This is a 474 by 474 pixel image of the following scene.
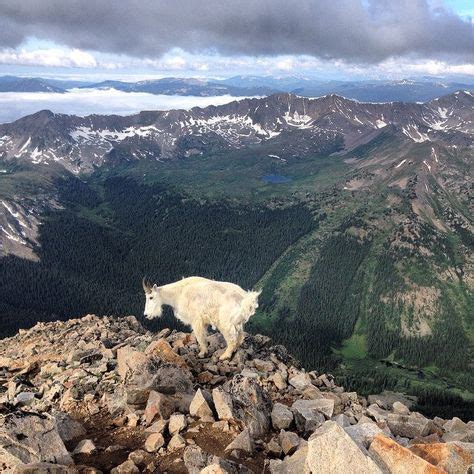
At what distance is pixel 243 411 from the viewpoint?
62.7 feet

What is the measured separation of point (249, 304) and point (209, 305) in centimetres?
352

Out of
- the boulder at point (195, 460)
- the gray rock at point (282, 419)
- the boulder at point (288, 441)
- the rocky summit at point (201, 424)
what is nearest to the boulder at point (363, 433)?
the rocky summit at point (201, 424)

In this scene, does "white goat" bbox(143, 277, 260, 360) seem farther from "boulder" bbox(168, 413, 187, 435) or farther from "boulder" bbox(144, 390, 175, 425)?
"boulder" bbox(168, 413, 187, 435)

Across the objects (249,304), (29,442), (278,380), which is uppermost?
(249,304)

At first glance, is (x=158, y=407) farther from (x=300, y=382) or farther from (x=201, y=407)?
(x=300, y=382)

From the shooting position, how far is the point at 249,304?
86.7 feet

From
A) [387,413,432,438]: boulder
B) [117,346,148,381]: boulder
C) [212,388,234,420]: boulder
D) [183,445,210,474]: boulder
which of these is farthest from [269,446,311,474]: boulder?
[117,346,148,381]: boulder

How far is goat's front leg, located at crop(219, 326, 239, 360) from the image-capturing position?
91.4 feet

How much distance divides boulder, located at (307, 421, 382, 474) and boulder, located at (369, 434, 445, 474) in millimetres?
619

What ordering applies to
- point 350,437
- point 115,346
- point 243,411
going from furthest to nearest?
point 115,346
point 243,411
point 350,437

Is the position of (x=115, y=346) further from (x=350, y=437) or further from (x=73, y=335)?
(x=350, y=437)

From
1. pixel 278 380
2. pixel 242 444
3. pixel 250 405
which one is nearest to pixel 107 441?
pixel 242 444

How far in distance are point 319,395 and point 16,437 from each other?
15.4 m

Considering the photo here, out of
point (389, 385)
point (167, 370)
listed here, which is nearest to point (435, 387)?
point (389, 385)
